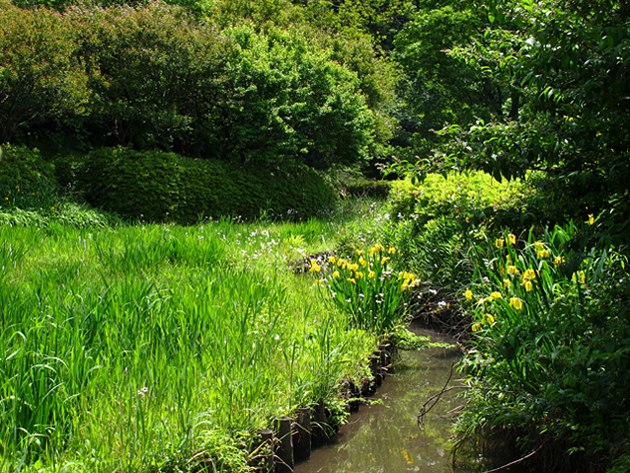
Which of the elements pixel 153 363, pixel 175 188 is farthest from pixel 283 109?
pixel 153 363

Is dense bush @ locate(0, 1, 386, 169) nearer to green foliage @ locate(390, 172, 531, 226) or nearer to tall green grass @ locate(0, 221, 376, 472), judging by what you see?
green foliage @ locate(390, 172, 531, 226)

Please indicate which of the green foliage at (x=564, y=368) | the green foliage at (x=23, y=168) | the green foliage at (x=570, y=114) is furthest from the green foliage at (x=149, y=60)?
the green foliage at (x=564, y=368)

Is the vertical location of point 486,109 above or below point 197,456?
above

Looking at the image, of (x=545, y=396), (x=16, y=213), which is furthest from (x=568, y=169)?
(x=16, y=213)

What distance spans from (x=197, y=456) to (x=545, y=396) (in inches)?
75.0

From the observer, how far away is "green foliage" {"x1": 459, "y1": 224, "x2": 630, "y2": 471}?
2361 mm

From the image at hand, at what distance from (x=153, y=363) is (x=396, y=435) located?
1815 mm

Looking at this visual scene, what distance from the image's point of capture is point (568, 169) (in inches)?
107

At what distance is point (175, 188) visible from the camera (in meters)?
10.4

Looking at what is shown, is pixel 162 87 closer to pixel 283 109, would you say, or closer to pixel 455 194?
pixel 283 109

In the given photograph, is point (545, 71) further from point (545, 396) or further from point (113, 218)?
point (113, 218)

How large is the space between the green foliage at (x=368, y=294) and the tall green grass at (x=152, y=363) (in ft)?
0.76

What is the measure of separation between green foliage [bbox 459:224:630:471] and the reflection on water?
0.94 ft

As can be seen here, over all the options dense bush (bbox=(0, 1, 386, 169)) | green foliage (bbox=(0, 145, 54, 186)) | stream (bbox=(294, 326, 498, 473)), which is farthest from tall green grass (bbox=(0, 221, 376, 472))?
dense bush (bbox=(0, 1, 386, 169))
